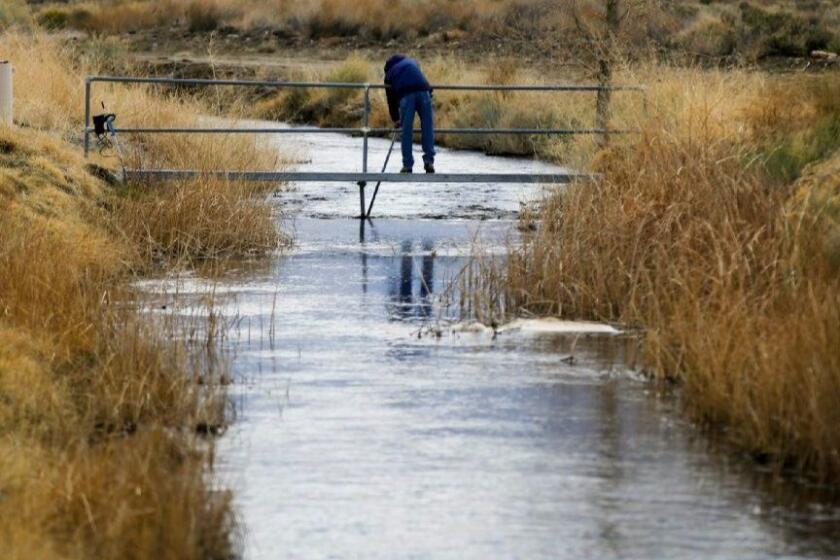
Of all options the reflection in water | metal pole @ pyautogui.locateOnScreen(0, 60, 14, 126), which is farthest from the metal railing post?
the reflection in water

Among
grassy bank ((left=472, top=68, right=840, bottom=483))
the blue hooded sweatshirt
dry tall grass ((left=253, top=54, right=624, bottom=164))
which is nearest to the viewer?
grassy bank ((left=472, top=68, right=840, bottom=483))

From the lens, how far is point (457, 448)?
10.6 m

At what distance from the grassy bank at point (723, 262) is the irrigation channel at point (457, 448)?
0.33 meters

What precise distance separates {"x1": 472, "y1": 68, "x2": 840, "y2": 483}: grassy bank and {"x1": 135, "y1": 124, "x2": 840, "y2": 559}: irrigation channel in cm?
33

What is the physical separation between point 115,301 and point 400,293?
2.98 m

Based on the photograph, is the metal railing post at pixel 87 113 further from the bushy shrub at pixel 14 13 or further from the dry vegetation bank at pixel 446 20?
the dry vegetation bank at pixel 446 20

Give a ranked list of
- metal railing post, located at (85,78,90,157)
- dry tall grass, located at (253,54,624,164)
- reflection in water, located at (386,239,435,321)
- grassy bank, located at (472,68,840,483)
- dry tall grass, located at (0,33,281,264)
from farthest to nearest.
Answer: dry tall grass, located at (253,54,624,164), metal railing post, located at (85,78,90,157), dry tall grass, located at (0,33,281,264), reflection in water, located at (386,239,435,321), grassy bank, located at (472,68,840,483)

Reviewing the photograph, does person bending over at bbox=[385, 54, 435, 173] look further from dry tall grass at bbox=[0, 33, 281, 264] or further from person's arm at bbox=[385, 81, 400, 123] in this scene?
dry tall grass at bbox=[0, 33, 281, 264]

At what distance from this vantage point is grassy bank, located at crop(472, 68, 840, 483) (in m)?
10.6

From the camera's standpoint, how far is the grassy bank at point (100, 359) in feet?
27.9

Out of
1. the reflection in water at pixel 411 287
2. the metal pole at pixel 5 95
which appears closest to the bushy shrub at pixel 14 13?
the metal pole at pixel 5 95

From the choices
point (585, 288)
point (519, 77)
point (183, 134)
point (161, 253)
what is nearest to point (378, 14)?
point (519, 77)

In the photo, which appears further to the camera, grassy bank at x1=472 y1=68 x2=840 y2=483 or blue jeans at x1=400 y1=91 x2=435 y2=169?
blue jeans at x1=400 y1=91 x2=435 y2=169

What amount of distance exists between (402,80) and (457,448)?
9633mm
